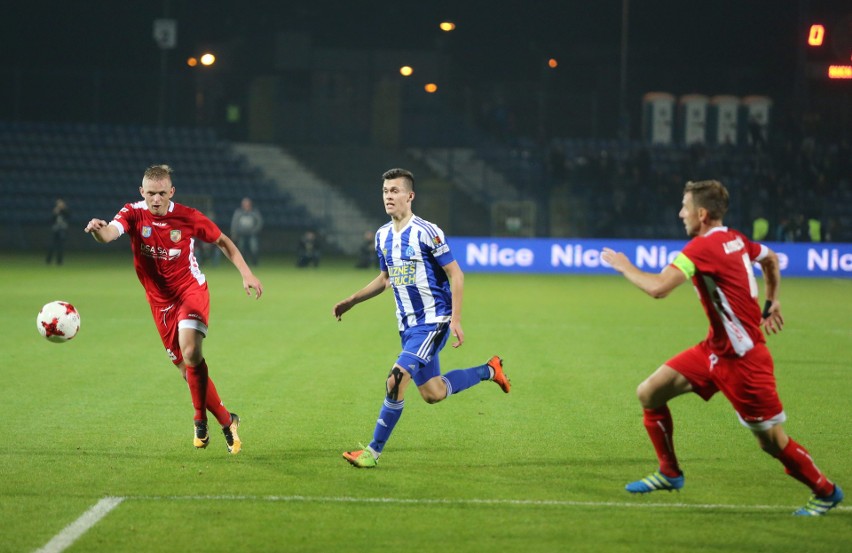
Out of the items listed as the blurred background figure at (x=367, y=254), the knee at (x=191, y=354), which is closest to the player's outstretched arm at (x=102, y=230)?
the knee at (x=191, y=354)

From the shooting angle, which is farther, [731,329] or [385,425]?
[385,425]

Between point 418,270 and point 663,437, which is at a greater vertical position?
point 418,270

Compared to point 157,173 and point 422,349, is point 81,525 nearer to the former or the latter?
point 422,349

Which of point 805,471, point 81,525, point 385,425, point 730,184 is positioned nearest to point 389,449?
point 385,425

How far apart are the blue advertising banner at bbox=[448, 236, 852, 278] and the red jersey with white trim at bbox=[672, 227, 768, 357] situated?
78.2 ft

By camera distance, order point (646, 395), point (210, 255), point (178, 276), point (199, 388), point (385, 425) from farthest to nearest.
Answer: point (210, 255) < point (178, 276) < point (199, 388) < point (385, 425) < point (646, 395)

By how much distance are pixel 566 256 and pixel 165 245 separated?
23716 mm

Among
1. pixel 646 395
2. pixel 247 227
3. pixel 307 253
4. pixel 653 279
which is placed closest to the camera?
pixel 653 279

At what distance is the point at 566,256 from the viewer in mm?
31031

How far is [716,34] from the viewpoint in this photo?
49312 mm

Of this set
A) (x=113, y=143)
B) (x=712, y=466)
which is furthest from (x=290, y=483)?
(x=113, y=143)

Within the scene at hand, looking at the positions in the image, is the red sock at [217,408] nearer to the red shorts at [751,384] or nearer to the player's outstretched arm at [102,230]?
the player's outstretched arm at [102,230]

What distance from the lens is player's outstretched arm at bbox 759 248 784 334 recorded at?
6723 mm

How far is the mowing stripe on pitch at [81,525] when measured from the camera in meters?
5.59
